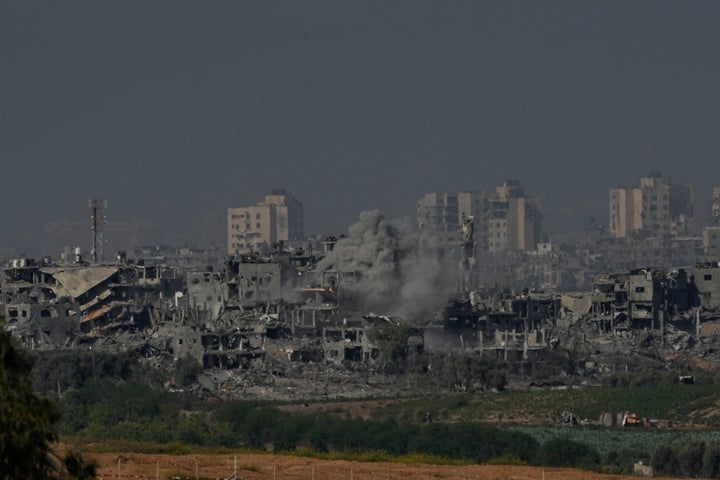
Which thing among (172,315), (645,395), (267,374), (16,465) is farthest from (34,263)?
(16,465)

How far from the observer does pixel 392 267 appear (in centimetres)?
11200

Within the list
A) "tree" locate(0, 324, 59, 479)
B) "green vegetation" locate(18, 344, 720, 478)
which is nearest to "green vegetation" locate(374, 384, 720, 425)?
"green vegetation" locate(18, 344, 720, 478)

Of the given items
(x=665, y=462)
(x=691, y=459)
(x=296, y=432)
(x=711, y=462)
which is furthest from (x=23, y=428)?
(x=296, y=432)

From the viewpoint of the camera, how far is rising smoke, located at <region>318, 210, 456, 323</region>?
110938 mm

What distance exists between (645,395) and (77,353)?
80.5 feet

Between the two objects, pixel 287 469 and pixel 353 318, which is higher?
pixel 353 318

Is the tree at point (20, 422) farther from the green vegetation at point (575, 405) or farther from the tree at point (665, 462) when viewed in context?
the green vegetation at point (575, 405)

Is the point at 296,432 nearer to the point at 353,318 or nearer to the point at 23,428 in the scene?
the point at 353,318

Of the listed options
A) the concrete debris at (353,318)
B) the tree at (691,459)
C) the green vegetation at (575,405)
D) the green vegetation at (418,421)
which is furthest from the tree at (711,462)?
the concrete debris at (353,318)

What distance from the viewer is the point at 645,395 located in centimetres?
8100

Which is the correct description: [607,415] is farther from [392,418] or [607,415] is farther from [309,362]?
[309,362]

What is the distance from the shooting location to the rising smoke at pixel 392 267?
111 meters

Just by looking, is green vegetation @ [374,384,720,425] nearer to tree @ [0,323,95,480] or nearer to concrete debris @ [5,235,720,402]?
concrete debris @ [5,235,720,402]

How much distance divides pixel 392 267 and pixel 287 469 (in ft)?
208
